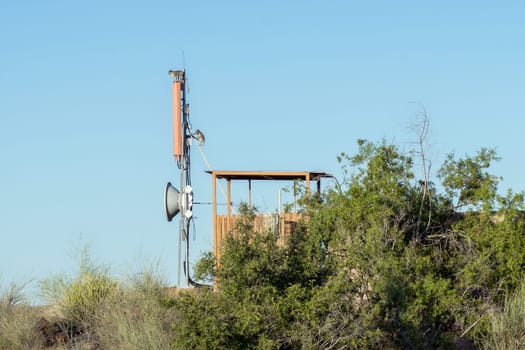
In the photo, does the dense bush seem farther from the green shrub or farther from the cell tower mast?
the cell tower mast

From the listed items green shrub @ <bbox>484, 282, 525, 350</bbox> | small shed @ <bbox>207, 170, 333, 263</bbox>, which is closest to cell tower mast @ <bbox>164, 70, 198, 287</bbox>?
small shed @ <bbox>207, 170, 333, 263</bbox>

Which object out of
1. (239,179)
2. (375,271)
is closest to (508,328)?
(375,271)

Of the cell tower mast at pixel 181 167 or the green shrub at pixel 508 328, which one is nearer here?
the green shrub at pixel 508 328

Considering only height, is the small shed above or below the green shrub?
above

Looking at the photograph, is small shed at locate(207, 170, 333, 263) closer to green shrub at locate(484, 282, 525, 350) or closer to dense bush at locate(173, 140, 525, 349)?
dense bush at locate(173, 140, 525, 349)

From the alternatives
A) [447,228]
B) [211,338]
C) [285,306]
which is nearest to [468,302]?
[447,228]

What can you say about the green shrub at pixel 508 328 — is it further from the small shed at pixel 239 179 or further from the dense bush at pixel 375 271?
the small shed at pixel 239 179

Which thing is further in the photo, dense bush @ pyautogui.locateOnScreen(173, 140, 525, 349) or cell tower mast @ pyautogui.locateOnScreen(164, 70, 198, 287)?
cell tower mast @ pyautogui.locateOnScreen(164, 70, 198, 287)

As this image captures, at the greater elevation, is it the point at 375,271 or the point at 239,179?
the point at 239,179

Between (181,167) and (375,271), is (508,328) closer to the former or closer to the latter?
(375,271)

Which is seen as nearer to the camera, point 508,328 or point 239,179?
point 508,328

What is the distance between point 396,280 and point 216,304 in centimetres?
399

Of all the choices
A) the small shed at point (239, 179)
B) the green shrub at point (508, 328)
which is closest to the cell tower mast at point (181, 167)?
the small shed at point (239, 179)

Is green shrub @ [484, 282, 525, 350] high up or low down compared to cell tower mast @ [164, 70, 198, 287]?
down
